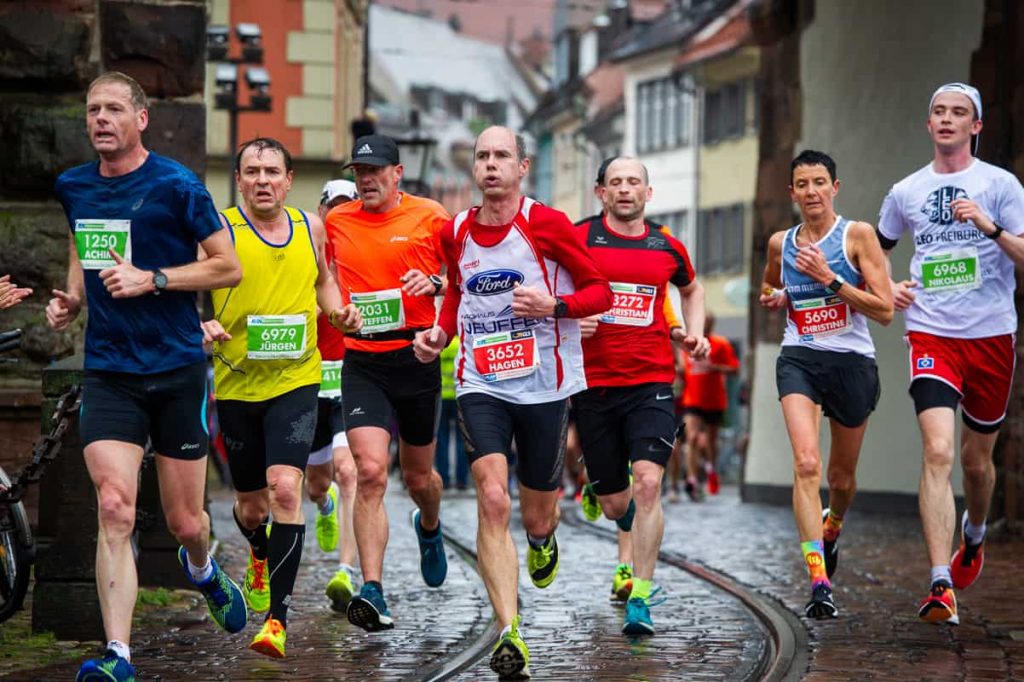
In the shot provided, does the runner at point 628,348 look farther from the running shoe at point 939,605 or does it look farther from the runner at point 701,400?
the runner at point 701,400

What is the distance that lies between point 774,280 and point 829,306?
1.38 ft

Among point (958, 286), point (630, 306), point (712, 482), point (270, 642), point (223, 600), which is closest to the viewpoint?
point (270, 642)

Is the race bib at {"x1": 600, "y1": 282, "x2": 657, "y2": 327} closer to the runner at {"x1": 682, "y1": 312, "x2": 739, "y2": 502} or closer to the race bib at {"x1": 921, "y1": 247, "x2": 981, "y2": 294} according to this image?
the race bib at {"x1": 921, "y1": 247, "x2": 981, "y2": 294}

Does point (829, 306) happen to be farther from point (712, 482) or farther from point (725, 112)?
point (725, 112)

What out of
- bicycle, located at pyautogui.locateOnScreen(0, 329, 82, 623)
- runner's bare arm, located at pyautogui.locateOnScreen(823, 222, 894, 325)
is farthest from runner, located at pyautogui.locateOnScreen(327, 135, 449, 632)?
runner's bare arm, located at pyautogui.locateOnScreen(823, 222, 894, 325)

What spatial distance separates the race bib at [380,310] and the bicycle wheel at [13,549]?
1694mm

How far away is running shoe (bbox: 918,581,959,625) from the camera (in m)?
9.45

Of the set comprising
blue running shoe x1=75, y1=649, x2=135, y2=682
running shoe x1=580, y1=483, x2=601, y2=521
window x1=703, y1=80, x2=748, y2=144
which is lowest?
blue running shoe x1=75, y1=649, x2=135, y2=682

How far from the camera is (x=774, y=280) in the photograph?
1069cm

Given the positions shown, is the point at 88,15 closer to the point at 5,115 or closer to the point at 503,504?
the point at 5,115

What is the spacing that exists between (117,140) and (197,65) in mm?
4195

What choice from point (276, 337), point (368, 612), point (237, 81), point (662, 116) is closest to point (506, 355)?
point (276, 337)

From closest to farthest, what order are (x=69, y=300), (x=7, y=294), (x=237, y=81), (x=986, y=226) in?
(x=69, y=300), (x=7, y=294), (x=986, y=226), (x=237, y=81)

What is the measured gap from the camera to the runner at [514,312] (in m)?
8.59
